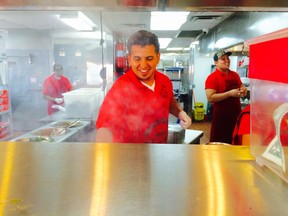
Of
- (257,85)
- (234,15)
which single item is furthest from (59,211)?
(234,15)

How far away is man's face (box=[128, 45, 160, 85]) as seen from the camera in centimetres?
110

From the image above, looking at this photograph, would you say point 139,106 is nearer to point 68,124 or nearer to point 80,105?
point 68,124

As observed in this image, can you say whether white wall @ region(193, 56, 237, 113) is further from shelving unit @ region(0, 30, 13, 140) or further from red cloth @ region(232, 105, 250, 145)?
red cloth @ region(232, 105, 250, 145)

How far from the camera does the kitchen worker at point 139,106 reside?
102 cm

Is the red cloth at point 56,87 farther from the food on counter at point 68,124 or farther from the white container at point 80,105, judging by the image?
the food on counter at point 68,124

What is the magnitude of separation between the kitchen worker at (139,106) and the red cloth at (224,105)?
3.60 ft

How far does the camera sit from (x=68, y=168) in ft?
1.54

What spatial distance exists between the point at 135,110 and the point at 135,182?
66 cm

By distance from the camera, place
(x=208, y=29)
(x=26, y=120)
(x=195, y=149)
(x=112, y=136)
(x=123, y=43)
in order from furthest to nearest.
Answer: (x=26, y=120) < (x=208, y=29) < (x=123, y=43) < (x=112, y=136) < (x=195, y=149)

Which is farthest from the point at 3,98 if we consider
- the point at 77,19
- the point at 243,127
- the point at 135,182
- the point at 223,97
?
the point at 135,182

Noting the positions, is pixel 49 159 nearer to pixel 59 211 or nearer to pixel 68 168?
pixel 68 168

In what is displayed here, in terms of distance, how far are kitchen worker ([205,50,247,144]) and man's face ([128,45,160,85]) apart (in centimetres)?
110

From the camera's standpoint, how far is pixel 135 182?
41cm

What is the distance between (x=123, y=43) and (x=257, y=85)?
1996 mm
